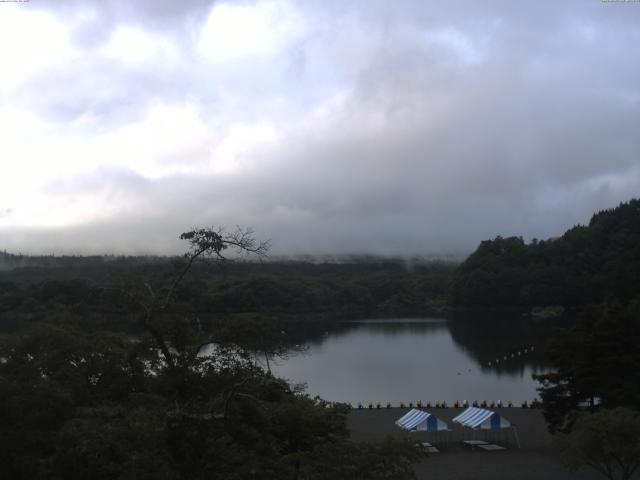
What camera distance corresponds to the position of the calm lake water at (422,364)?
32.8 m

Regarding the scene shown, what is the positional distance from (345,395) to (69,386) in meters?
22.6

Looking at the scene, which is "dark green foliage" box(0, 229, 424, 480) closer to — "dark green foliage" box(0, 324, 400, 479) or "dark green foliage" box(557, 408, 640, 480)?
"dark green foliage" box(0, 324, 400, 479)

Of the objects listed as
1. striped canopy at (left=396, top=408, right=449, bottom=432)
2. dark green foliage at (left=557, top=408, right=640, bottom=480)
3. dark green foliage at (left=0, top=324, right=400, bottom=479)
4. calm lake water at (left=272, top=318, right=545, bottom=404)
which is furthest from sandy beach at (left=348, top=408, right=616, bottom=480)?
dark green foliage at (left=0, top=324, right=400, bottom=479)

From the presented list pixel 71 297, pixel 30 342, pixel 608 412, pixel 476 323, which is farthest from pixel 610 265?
pixel 30 342

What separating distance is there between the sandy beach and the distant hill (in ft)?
161

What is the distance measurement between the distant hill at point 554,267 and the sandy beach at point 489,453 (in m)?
49.0

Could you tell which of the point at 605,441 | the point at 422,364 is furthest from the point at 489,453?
the point at 422,364

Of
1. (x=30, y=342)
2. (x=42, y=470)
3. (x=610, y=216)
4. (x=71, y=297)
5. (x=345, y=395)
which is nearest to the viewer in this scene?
(x=42, y=470)

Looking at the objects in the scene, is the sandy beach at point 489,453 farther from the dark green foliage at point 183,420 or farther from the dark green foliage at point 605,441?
the dark green foliage at point 183,420

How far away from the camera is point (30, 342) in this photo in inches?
500

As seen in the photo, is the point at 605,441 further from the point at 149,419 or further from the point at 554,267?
the point at 554,267

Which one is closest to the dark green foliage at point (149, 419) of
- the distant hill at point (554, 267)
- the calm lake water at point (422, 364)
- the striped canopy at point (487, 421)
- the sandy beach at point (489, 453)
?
the sandy beach at point (489, 453)

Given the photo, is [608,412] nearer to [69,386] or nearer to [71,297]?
[69,386]

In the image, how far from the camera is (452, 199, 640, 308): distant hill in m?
72.3
